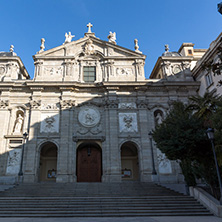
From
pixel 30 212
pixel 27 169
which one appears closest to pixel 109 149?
pixel 27 169

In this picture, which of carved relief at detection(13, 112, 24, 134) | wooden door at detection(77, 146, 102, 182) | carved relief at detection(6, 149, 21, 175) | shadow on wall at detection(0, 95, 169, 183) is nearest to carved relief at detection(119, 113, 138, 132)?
shadow on wall at detection(0, 95, 169, 183)

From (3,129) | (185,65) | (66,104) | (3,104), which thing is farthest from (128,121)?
(3,104)

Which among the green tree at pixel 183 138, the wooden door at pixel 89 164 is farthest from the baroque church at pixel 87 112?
the green tree at pixel 183 138

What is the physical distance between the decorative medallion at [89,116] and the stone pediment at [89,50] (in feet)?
23.1

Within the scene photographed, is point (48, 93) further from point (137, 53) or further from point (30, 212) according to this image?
point (30, 212)

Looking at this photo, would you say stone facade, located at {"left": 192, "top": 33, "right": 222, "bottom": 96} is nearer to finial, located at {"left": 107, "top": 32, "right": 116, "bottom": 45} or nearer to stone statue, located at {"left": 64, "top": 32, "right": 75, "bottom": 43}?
finial, located at {"left": 107, "top": 32, "right": 116, "bottom": 45}

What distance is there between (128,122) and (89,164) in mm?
6219

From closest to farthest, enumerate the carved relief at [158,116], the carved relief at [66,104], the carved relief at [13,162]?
the carved relief at [13,162]
the carved relief at [66,104]
the carved relief at [158,116]

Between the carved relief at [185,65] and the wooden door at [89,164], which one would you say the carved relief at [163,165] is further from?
the carved relief at [185,65]

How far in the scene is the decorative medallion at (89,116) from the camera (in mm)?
24964

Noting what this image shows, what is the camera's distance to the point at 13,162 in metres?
23.0

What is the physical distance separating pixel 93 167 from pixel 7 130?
988 centimetres

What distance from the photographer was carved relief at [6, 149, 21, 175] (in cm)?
2272

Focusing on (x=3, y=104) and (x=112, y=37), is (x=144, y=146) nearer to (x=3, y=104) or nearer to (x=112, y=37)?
(x=112, y=37)
